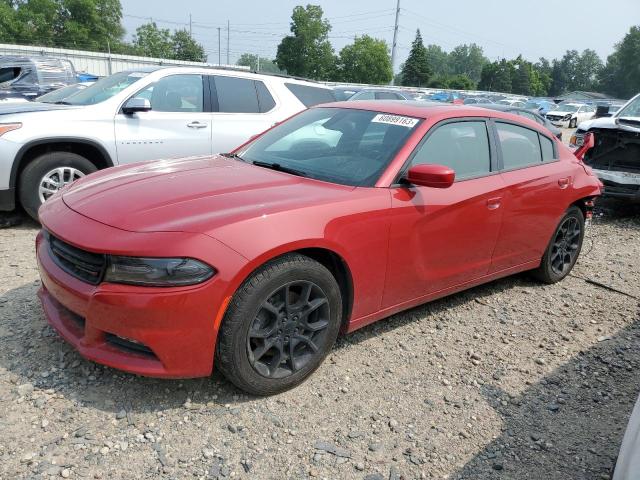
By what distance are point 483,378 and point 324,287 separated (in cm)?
121

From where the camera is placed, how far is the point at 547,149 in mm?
4594

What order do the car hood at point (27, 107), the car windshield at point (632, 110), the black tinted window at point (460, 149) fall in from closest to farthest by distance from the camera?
the black tinted window at point (460, 149), the car hood at point (27, 107), the car windshield at point (632, 110)

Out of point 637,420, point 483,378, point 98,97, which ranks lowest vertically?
point 483,378

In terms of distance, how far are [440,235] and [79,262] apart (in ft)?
7.07

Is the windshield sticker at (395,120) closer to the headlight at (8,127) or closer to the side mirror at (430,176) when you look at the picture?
the side mirror at (430,176)

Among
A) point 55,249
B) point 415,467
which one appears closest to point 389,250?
point 415,467

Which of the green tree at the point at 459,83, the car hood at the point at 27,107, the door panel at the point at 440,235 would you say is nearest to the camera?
the door panel at the point at 440,235

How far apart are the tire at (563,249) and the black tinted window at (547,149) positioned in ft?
1.71

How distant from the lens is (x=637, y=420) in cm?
195

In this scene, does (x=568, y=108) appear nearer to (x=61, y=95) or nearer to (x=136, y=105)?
(x=61, y=95)

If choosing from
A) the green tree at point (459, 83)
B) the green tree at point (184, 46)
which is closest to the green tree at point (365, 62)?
the green tree at point (459, 83)

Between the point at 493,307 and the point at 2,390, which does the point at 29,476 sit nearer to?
the point at 2,390

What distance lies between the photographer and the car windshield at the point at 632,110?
820 cm

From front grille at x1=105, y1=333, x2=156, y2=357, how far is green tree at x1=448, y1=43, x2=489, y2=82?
169 m
